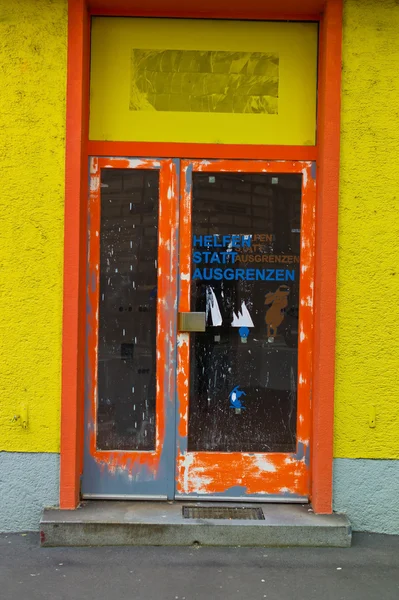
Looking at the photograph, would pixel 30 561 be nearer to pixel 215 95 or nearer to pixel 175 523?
pixel 175 523

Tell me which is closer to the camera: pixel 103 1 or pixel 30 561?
pixel 30 561

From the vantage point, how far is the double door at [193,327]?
5.31 meters

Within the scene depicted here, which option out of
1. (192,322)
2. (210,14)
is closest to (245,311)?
(192,322)

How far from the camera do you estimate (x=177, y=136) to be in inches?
209

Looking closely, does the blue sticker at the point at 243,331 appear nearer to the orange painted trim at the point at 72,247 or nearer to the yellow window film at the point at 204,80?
the orange painted trim at the point at 72,247

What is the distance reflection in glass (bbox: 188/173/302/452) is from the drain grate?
40 centimetres

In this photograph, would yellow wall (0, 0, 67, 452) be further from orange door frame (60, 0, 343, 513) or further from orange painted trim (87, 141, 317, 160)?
orange painted trim (87, 141, 317, 160)

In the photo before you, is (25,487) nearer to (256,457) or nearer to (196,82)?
(256,457)

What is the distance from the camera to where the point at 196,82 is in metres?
5.34

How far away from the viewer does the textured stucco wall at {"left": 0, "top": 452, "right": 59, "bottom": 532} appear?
5113 millimetres

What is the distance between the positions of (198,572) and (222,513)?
69cm

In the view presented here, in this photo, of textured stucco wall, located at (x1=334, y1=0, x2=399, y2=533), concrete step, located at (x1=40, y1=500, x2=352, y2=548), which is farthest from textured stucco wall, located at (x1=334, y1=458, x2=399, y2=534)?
concrete step, located at (x1=40, y1=500, x2=352, y2=548)

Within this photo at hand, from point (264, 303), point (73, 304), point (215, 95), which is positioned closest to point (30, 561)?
point (73, 304)

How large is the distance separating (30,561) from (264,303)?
2301 mm
